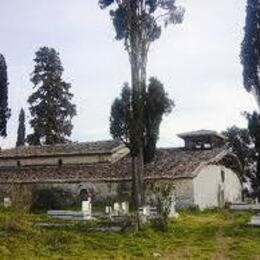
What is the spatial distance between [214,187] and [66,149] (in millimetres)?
13998

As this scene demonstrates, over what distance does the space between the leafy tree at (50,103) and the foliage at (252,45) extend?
38689mm

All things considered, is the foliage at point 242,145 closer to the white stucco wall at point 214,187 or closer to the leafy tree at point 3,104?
the white stucco wall at point 214,187

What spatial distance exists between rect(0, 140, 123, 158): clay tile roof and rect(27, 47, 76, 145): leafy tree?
9704mm

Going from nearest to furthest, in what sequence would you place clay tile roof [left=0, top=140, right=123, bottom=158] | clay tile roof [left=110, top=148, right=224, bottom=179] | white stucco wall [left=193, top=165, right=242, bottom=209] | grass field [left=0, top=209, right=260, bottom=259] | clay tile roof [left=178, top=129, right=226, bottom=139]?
grass field [left=0, top=209, right=260, bottom=259], clay tile roof [left=110, top=148, right=224, bottom=179], white stucco wall [left=193, top=165, right=242, bottom=209], clay tile roof [left=178, top=129, right=226, bottom=139], clay tile roof [left=0, top=140, right=123, bottom=158]

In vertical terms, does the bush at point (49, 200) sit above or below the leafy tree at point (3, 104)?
below

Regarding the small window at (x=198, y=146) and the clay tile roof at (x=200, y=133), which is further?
the small window at (x=198, y=146)

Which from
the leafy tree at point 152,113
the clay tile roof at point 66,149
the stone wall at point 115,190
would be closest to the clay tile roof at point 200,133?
the clay tile roof at point 66,149

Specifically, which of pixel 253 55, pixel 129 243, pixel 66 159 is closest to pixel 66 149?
pixel 66 159

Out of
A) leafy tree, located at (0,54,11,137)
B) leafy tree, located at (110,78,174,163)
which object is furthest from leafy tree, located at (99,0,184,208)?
leafy tree, located at (0,54,11,137)

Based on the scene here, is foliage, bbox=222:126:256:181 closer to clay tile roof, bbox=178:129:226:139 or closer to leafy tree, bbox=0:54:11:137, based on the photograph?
clay tile roof, bbox=178:129:226:139

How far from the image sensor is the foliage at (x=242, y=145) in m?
61.8

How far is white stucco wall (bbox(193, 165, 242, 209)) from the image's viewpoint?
4644 cm

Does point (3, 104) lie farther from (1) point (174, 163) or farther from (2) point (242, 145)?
(2) point (242, 145)

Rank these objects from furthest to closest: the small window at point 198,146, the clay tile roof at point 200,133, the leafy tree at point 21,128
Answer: the leafy tree at point 21,128
the small window at point 198,146
the clay tile roof at point 200,133
